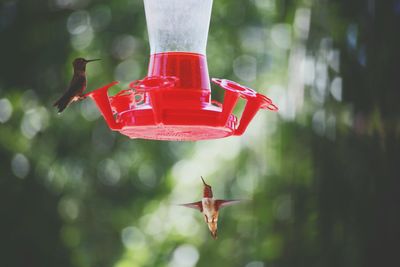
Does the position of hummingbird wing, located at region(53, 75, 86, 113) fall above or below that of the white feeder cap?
below

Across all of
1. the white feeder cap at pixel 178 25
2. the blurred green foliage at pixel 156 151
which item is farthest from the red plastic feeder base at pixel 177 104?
the blurred green foliage at pixel 156 151

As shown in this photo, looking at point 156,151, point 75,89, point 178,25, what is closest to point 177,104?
point 75,89

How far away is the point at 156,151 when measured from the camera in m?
9.02

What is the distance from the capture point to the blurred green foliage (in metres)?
5.99

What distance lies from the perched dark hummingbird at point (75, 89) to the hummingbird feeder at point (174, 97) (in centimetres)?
20

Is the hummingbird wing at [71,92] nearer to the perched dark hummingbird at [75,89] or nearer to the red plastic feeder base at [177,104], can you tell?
the perched dark hummingbird at [75,89]

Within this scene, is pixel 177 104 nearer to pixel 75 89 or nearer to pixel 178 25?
pixel 75 89

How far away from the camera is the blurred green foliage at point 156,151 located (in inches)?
236

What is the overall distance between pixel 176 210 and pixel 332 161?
484 centimetres

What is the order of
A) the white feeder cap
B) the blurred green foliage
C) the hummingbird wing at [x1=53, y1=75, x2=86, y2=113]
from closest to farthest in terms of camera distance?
the hummingbird wing at [x1=53, y1=75, x2=86, y2=113], the white feeder cap, the blurred green foliage

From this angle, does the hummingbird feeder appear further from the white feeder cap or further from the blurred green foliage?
the blurred green foliage

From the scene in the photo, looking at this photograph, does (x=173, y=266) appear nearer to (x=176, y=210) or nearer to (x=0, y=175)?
(x=176, y=210)

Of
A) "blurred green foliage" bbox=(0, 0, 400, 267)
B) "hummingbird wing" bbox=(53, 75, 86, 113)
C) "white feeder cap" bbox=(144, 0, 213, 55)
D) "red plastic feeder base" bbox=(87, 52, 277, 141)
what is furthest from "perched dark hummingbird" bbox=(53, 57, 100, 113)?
"blurred green foliage" bbox=(0, 0, 400, 267)

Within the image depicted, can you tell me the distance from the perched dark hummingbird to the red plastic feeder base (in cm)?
19
